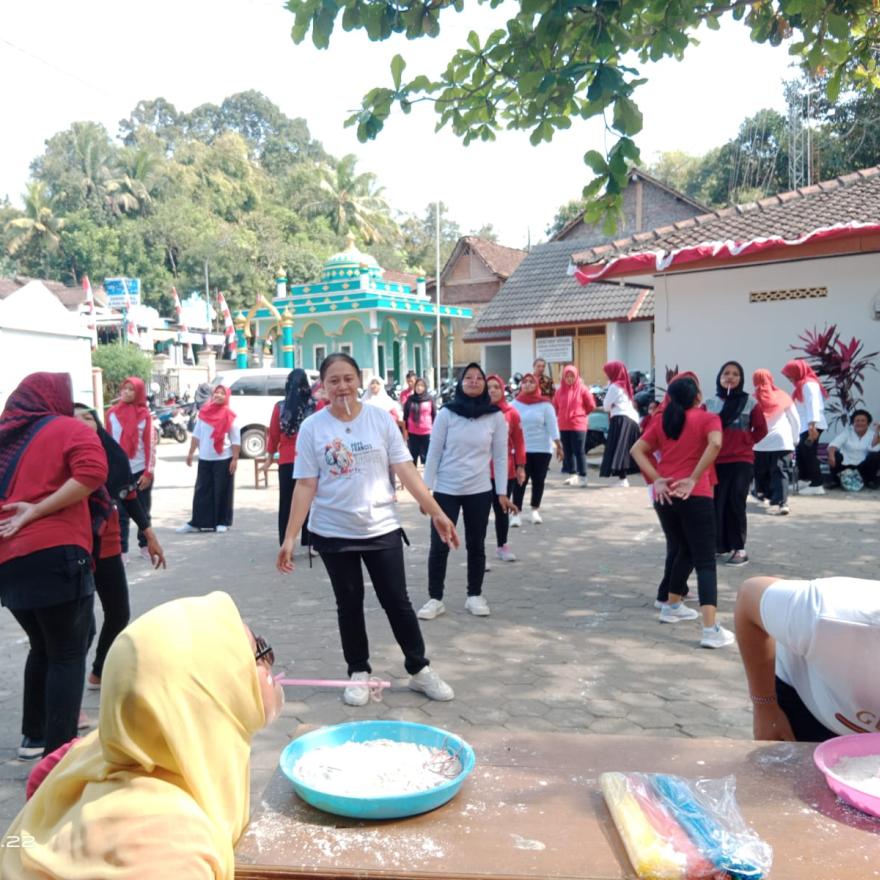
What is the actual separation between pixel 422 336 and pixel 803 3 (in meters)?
27.1

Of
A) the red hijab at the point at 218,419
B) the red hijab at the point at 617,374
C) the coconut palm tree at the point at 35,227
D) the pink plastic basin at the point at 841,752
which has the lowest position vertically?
the pink plastic basin at the point at 841,752

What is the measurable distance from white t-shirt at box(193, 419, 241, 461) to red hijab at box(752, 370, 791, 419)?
5595 millimetres

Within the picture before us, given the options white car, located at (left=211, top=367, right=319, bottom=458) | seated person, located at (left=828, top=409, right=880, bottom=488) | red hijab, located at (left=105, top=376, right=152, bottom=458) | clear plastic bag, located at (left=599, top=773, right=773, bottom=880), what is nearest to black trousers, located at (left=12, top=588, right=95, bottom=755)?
clear plastic bag, located at (left=599, top=773, right=773, bottom=880)

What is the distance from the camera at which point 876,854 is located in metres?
1.66

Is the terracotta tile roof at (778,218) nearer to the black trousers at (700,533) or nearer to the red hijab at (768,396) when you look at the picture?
the red hijab at (768,396)

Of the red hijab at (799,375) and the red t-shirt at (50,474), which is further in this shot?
the red hijab at (799,375)

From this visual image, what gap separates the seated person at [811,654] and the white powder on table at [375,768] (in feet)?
3.28

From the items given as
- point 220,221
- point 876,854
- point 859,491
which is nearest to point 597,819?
point 876,854

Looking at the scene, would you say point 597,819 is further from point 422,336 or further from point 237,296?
point 237,296

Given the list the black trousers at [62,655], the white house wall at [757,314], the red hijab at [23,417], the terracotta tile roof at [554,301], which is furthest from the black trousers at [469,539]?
the terracotta tile roof at [554,301]

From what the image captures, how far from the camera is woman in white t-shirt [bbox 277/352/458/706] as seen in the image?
A: 4.18 meters

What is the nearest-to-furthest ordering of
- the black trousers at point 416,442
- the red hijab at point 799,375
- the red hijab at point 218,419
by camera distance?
the red hijab at point 218,419 → the red hijab at point 799,375 → the black trousers at point 416,442

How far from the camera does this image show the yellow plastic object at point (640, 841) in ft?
5.25

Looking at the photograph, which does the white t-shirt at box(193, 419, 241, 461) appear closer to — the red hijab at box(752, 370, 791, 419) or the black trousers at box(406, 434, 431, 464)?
the black trousers at box(406, 434, 431, 464)
